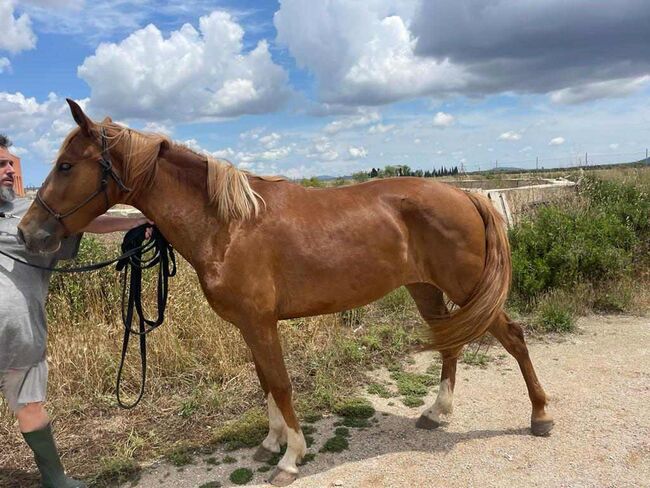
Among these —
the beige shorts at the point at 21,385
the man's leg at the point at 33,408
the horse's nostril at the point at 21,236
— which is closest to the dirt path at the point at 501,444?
the man's leg at the point at 33,408

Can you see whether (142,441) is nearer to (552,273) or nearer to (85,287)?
(85,287)

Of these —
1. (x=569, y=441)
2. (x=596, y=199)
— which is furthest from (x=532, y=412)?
(x=596, y=199)

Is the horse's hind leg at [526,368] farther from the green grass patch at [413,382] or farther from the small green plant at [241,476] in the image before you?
the small green plant at [241,476]

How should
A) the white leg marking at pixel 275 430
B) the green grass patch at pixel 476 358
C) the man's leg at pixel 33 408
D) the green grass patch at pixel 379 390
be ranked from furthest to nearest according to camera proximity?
1. the green grass patch at pixel 476 358
2. the green grass patch at pixel 379 390
3. the white leg marking at pixel 275 430
4. the man's leg at pixel 33 408

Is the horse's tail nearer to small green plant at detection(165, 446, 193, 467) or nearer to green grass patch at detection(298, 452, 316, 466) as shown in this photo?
green grass patch at detection(298, 452, 316, 466)

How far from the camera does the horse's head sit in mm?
2848

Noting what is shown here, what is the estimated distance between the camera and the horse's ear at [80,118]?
280cm

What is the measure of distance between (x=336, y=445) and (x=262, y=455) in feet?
1.85

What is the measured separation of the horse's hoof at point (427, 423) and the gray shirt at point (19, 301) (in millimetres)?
2805

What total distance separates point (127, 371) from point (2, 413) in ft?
3.32

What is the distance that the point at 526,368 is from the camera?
3.77 m

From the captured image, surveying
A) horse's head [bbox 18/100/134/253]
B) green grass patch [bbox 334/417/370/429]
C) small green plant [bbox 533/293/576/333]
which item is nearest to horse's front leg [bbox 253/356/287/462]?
green grass patch [bbox 334/417/370/429]

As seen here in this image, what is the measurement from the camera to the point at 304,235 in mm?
3303

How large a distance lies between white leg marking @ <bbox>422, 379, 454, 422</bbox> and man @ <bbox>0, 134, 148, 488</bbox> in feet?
8.76
